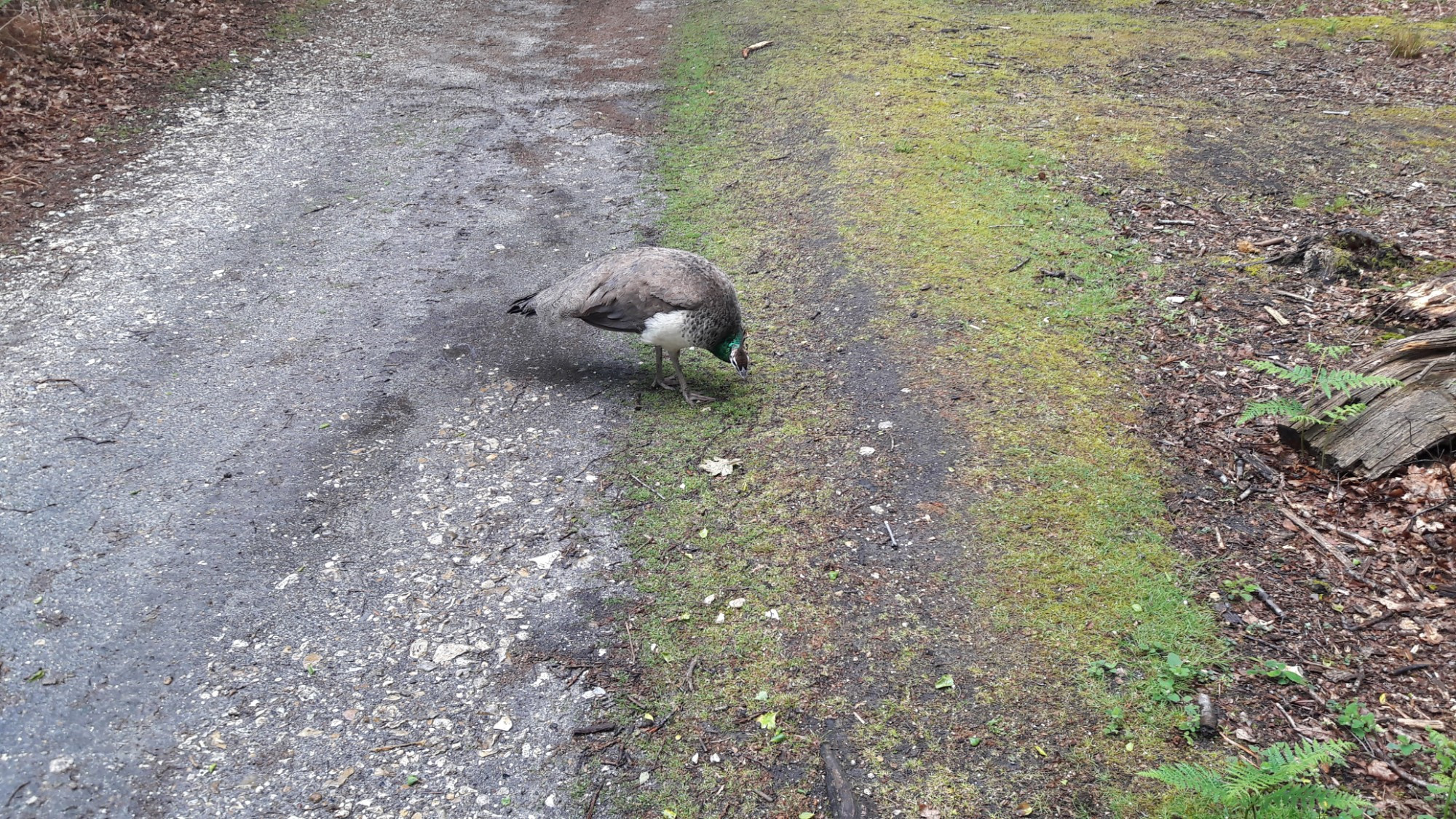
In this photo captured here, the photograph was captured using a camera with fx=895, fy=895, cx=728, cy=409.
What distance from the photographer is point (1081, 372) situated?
5.82 metres

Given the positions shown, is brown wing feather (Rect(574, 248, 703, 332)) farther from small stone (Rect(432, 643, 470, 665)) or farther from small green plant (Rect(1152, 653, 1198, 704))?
small green plant (Rect(1152, 653, 1198, 704))

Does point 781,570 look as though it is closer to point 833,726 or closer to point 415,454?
point 833,726

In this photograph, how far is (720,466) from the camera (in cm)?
529

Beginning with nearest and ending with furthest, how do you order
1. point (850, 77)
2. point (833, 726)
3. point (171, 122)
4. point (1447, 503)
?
1. point (833, 726)
2. point (1447, 503)
3. point (171, 122)
4. point (850, 77)

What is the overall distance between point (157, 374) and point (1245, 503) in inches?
262

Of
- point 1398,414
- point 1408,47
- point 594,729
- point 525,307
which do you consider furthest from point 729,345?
point 1408,47

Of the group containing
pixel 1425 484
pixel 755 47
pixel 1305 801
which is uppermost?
pixel 755 47

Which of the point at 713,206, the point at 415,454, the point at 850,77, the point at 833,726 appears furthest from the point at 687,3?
the point at 833,726

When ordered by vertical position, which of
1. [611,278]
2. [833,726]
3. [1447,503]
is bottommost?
[833,726]

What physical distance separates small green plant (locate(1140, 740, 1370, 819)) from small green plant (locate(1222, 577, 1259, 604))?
3.14 feet

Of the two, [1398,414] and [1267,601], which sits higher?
[1398,414]

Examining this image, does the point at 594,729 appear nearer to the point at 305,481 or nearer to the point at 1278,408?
the point at 305,481

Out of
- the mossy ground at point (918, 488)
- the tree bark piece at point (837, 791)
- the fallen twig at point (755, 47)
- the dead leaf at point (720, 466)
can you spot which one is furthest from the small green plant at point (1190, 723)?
the fallen twig at point (755, 47)

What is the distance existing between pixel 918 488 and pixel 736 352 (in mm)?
1432
